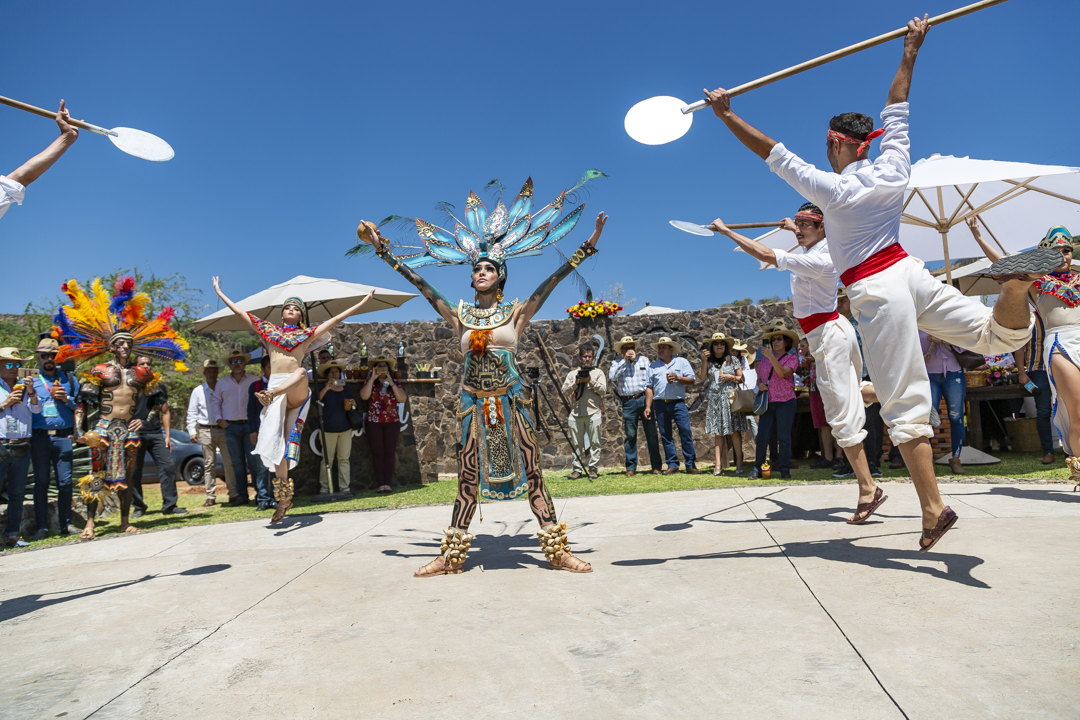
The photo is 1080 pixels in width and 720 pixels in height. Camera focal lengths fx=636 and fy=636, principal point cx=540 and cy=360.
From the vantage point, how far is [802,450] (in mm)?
10031

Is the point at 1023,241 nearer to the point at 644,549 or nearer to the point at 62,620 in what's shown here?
the point at 644,549

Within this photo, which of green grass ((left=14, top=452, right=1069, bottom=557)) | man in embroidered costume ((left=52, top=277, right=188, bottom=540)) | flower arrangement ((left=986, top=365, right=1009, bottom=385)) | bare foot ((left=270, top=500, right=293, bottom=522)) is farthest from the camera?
flower arrangement ((left=986, top=365, right=1009, bottom=385))

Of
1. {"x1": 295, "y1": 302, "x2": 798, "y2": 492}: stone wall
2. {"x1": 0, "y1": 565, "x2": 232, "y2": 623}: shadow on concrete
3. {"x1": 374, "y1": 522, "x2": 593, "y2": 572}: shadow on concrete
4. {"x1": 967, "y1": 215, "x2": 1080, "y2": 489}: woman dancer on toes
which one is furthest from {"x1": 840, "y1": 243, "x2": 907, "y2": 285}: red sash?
{"x1": 295, "y1": 302, "x2": 798, "y2": 492}: stone wall

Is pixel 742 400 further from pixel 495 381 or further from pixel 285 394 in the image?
pixel 285 394

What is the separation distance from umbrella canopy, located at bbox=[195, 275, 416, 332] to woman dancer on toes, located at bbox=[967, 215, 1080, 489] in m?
7.01

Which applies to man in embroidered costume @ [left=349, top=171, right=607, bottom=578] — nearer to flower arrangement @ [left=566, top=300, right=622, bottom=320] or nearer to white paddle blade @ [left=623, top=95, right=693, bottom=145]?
white paddle blade @ [left=623, top=95, right=693, bottom=145]

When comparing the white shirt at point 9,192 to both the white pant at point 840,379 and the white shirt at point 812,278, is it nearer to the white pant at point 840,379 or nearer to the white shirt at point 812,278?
the white shirt at point 812,278

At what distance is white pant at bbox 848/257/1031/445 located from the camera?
9.89 ft

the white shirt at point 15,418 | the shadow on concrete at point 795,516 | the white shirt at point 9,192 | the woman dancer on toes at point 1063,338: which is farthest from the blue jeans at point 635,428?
the white shirt at point 9,192

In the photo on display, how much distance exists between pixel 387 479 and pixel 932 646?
8.23m

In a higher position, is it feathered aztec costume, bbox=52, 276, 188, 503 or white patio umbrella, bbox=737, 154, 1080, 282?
white patio umbrella, bbox=737, 154, 1080, 282

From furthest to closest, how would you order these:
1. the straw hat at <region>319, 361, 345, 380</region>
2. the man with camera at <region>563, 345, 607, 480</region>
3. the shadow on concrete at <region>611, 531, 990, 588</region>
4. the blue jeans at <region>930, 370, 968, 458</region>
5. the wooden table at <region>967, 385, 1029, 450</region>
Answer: the man with camera at <region>563, 345, 607, 480</region> < the straw hat at <region>319, 361, 345, 380</region> < the wooden table at <region>967, 385, 1029, 450</region> < the blue jeans at <region>930, 370, 968, 458</region> < the shadow on concrete at <region>611, 531, 990, 588</region>

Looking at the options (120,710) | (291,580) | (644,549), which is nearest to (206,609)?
(291,580)

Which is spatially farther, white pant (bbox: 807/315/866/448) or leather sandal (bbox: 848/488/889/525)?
white pant (bbox: 807/315/866/448)
